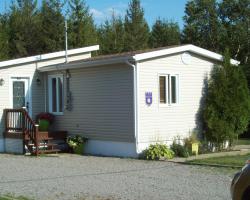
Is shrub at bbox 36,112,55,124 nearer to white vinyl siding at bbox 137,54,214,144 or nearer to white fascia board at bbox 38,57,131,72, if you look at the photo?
white fascia board at bbox 38,57,131,72

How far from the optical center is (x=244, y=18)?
3394 cm

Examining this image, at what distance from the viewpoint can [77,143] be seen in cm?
1842

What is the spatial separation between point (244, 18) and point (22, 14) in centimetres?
1588

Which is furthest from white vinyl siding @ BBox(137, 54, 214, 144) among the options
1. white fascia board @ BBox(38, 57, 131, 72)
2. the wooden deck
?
the wooden deck

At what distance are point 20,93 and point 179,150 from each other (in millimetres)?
6605

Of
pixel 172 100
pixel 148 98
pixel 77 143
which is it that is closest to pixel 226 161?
pixel 148 98

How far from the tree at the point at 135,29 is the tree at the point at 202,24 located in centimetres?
430

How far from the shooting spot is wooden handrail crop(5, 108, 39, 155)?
59.7 ft

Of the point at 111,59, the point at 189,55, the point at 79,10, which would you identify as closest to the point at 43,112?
the point at 111,59

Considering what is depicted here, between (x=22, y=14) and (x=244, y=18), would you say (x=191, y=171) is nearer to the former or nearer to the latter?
(x=244, y=18)

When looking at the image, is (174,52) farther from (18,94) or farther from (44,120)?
(18,94)

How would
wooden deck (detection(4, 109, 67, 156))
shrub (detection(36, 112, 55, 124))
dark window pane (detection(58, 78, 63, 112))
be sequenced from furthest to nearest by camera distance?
1. dark window pane (detection(58, 78, 63, 112))
2. shrub (detection(36, 112, 55, 124))
3. wooden deck (detection(4, 109, 67, 156))

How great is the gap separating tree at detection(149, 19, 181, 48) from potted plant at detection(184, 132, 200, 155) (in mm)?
23919

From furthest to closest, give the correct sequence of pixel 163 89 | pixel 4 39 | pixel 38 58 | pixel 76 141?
pixel 4 39, pixel 38 58, pixel 76 141, pixel 163 89
